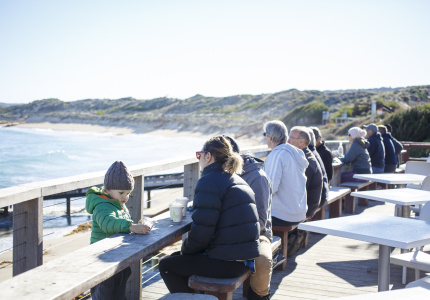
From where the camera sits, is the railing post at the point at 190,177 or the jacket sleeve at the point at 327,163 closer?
the railing post at the point at 190,177

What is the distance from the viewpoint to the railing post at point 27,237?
247 cm

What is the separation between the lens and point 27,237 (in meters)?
2.50

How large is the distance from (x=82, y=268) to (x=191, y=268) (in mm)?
996

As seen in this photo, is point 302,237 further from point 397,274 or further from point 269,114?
point 269,114

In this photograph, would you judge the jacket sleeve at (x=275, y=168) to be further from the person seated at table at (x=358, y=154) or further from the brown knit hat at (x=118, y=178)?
the person seated at table at (x=358, y=154)

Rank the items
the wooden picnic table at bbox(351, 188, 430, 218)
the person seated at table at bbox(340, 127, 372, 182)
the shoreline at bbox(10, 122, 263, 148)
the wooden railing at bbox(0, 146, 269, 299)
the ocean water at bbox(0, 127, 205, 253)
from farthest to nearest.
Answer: the shoreline at bbox(10, 122, 263, 148), the ocean water at bbox(0, 127, 205, 253), the person seated at table at bbox(340, 127, 372, 182), the wooden picnic table at bbox(351, 188, 430, 218), the wooden railing at bbox(0, 146, 269, 299)

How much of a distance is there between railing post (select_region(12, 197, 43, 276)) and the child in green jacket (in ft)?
1.19

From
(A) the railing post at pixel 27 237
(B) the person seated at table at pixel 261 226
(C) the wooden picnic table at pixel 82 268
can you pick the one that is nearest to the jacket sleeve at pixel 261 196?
(B) the person seated at table at pixel 261 226

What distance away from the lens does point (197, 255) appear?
2871 mm

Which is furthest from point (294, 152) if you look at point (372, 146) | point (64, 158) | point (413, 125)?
point (64, 158)

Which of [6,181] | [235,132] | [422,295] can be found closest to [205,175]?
[422,295]

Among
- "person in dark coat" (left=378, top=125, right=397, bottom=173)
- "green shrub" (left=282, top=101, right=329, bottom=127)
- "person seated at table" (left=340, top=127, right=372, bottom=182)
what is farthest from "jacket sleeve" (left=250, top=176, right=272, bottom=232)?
"green shrub" (left=282, top=101, right=329, bottom=127)

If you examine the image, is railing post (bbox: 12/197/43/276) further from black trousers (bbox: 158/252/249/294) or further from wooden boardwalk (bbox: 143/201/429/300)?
wooden boardwalk (bbox: 143/201/429/300)

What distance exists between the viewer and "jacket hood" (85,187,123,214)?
279 cm
